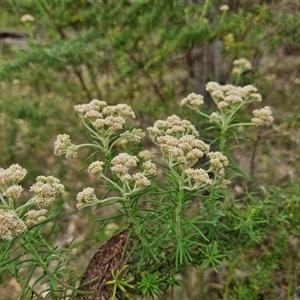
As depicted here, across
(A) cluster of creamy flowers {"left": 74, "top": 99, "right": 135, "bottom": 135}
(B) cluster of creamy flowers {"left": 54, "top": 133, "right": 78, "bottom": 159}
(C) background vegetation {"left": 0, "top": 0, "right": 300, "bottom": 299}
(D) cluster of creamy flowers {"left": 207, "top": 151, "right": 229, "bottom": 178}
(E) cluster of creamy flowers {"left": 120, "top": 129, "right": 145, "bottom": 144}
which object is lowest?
(C) background vegetation {"left": 0, "top": 0, "right": 300, "bottom": 299}

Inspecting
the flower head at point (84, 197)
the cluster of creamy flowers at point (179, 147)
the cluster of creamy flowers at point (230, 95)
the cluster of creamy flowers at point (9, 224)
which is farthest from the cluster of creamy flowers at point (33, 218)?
the cluster of creamy flowers at point (230, 95)

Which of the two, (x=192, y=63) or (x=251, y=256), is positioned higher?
(x=192, y=63)

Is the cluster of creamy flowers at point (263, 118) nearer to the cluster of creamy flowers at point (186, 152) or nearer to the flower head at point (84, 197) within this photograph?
the cluster of creamy flowers at point (186, 152)

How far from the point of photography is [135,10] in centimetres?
374

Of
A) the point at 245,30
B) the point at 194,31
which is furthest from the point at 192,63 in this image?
the point at 194,31

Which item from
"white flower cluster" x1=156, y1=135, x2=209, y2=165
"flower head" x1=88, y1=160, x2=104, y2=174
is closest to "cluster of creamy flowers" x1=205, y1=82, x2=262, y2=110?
"white flower cluster" x1=156, y1=135, x2=209, y2=165

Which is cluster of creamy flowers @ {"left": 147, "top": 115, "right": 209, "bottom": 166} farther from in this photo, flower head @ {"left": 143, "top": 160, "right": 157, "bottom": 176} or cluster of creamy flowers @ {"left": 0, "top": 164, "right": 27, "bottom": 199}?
cluster of creamy flowers @ {"left": 0, "top": 164, "right": 27, "bottom": 199}

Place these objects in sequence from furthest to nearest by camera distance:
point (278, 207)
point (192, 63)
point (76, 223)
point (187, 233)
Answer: point (76, 223) → point (192, 63) → point (278, 207) → point (187, 233)

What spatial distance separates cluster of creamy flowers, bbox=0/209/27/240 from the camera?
1503 millimetres

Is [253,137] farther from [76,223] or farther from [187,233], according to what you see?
[76,223]

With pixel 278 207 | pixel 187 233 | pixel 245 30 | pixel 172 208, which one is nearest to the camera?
pixel 172 208

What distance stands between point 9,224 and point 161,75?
2.83 meters

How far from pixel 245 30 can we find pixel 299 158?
121cm

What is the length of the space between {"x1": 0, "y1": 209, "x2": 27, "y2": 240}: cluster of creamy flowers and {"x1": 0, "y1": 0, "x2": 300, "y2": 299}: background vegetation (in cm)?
169
